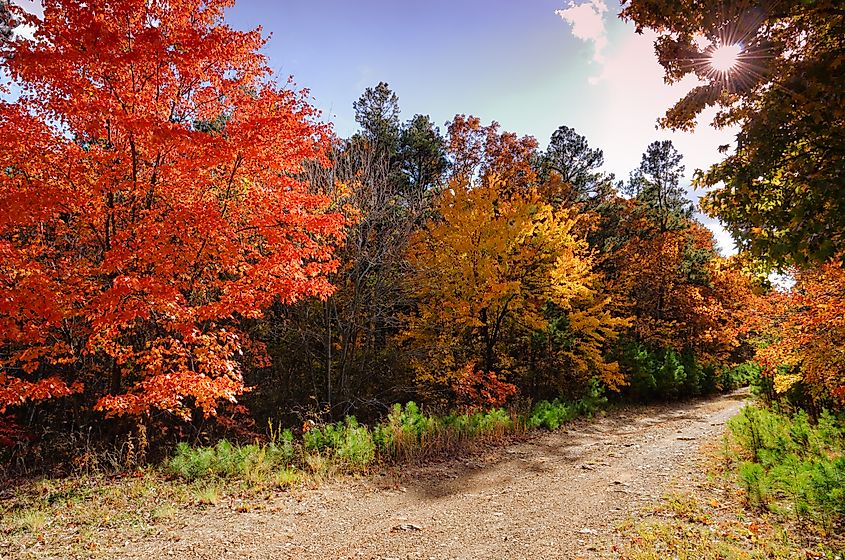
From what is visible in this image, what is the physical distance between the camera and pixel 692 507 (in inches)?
225

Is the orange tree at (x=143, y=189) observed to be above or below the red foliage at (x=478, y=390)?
above

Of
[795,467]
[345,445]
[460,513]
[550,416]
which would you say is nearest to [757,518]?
[795,467]

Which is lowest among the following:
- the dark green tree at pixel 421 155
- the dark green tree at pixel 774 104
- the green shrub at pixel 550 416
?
the green shrub at pixel 550 416

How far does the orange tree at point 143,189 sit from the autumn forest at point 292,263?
0.15 feet

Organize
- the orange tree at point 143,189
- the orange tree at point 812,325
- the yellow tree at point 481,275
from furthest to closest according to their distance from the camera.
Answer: the yellow tree at point 481,275
the orange tree at point 812,325
the orange tree at point 143,189

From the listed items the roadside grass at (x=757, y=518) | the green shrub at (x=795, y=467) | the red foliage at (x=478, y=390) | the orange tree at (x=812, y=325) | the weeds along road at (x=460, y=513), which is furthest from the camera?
the red foliage at (x=478, y=390)

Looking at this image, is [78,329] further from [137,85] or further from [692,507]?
[692,507]

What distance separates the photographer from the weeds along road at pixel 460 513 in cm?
509

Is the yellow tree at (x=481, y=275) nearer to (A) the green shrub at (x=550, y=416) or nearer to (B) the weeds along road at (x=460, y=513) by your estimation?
(A) the green shrub at (x=550, y=416)

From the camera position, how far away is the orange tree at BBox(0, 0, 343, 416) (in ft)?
22.5

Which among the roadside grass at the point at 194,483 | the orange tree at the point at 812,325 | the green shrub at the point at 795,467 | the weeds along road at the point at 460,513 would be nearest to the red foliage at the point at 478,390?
the roadside grass at the point at 194,483

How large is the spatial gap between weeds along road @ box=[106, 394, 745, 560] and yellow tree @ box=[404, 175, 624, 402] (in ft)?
14.5

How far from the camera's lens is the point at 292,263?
823 centimetres

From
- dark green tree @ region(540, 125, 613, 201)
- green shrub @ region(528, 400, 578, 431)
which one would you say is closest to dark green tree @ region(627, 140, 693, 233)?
dark green tree @ region(540, 125, 613, 201)
